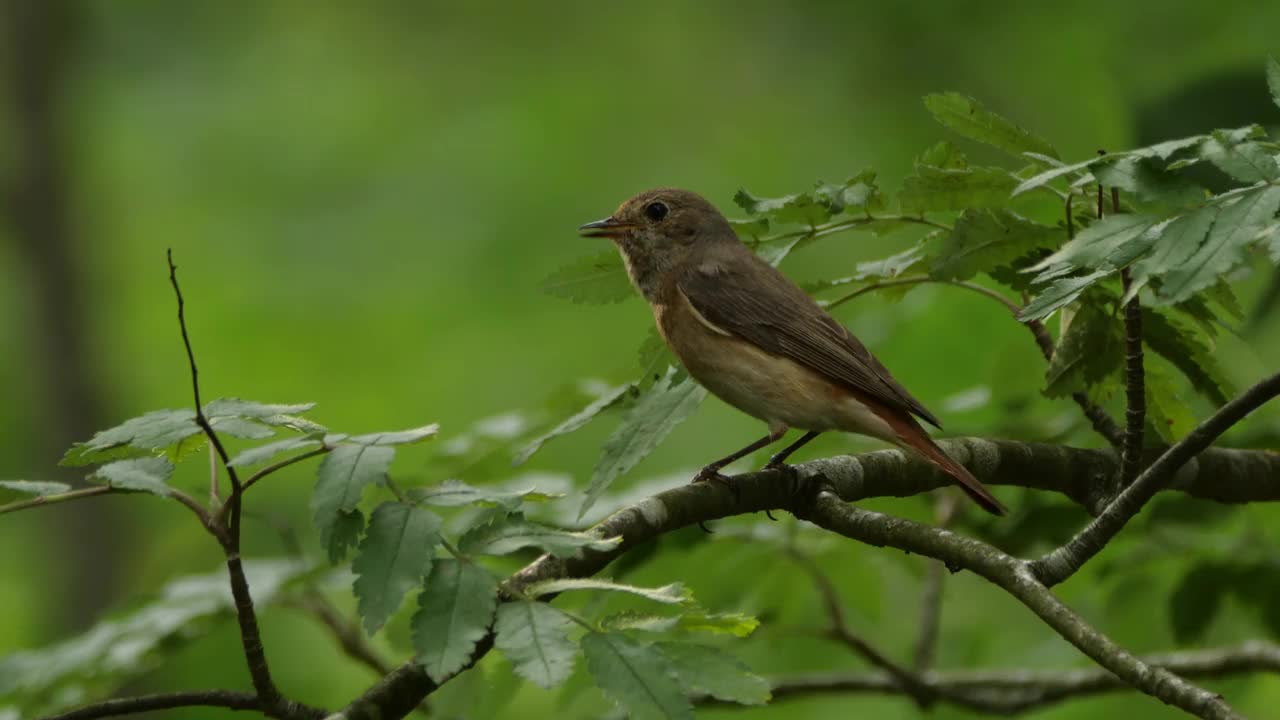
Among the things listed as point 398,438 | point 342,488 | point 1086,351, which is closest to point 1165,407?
point 1086,351

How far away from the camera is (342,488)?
86.4 inches

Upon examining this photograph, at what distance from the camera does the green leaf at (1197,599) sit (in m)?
4.03

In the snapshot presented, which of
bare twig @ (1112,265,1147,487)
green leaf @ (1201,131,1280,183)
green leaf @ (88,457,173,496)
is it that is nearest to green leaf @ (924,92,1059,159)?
bare twig @ (1112,265,1147,487)

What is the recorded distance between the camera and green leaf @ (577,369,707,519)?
9.59 ft

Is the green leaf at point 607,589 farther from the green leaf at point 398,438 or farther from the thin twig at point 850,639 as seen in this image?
the thin twig at point 850,639

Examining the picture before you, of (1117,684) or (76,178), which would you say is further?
(76,178)

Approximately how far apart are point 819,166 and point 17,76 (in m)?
7.13

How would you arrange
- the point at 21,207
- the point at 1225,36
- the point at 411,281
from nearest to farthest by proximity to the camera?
the point at 1225,36 → the point at 21,207 → the point at 411,281

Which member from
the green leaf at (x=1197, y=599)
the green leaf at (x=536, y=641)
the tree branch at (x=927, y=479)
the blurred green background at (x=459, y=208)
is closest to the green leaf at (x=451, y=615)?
the green leaf at (x=536, y=641)

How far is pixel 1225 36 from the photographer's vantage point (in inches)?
236

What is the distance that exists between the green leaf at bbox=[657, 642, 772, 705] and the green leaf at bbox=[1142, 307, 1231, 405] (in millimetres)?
1446

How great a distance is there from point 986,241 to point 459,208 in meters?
11.5

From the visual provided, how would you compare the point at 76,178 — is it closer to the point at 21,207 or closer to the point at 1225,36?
the point at 21,207

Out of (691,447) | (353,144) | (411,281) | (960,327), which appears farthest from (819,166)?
(960,327)
